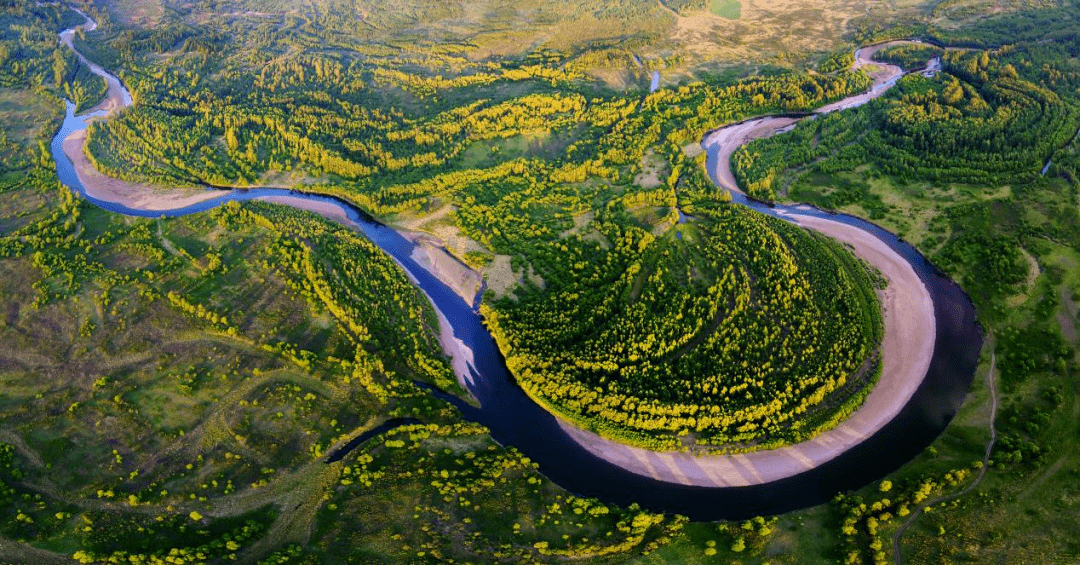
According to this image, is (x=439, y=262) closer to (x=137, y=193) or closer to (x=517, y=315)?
(x=517, y=315)

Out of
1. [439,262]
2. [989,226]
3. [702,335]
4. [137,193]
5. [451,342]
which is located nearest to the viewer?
[702,335]

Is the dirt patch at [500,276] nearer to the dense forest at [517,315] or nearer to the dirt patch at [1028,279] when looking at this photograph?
the dense forest at [517,315]

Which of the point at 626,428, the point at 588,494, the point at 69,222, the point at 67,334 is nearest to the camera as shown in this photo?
the point at 588,494

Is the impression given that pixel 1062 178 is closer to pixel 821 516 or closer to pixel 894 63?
pixel 894 63

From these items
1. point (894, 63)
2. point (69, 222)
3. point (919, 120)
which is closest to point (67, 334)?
point (69, 222)

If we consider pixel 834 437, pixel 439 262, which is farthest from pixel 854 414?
pixel 439 262

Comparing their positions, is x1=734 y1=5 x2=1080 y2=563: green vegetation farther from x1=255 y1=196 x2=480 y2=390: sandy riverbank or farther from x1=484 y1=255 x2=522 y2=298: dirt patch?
x1=484 y1=255 x2=522 y2=298: dirt patch

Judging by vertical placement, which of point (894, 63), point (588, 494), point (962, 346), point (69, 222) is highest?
point (894, 63)
